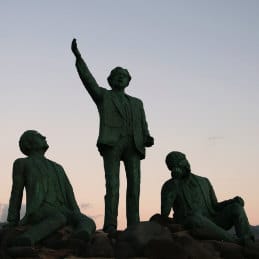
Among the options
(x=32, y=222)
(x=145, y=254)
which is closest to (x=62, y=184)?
(x=32, y=222)

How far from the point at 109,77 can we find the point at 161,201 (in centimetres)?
247

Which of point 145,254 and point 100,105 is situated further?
point 100,105

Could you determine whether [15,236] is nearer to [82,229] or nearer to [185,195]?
[82,229]

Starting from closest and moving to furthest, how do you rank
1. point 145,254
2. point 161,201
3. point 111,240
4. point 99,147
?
point 145,254
point 111,240
point 161,201
point 99,147

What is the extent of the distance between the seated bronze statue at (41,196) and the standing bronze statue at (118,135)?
0.83 metres

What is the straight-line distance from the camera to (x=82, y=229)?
24.7 feet

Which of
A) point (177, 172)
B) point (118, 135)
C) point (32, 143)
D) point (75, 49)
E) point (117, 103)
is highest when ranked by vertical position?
point (75, 49)

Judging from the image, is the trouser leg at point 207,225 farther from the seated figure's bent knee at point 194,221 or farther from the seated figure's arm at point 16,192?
the seated figure's arm at point 16,192

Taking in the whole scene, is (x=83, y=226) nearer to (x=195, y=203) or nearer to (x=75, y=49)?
(x=195, y=203)

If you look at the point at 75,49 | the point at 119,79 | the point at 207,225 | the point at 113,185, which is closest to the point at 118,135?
the point at 113,185

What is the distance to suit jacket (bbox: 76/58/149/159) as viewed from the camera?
919 cm

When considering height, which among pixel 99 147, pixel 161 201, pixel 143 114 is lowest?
pixel 161 201

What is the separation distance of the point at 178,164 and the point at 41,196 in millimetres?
1987

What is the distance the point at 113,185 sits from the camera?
894cm
